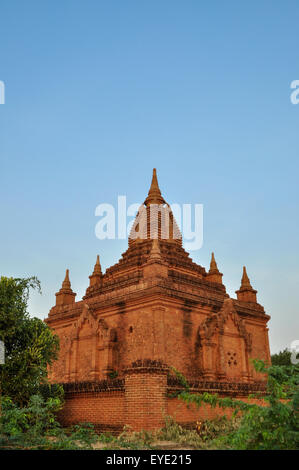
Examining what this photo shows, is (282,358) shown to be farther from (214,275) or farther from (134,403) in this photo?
(134,403)

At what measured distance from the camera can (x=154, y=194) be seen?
94.5 feet

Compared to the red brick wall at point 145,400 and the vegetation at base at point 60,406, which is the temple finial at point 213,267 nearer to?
the vegetation at base at point 60,406

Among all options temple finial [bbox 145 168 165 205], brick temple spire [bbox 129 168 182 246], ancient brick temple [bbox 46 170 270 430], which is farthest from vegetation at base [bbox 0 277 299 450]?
temple finial [bbox 145 168 165 205]

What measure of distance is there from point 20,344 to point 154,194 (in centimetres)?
1571

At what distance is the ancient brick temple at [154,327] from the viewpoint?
17094 mm

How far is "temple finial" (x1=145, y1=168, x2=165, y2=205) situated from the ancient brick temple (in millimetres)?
1218

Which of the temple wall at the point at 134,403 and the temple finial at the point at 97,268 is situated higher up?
the temple finial at the point at 97,268

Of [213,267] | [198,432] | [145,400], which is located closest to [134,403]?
[145,400]

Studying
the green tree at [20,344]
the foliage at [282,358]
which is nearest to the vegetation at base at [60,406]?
the green tree at [20,344]

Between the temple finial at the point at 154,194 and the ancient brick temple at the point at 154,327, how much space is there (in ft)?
4.00

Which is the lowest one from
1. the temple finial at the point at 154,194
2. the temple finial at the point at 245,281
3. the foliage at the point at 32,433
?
the foliage at the point at 32,433

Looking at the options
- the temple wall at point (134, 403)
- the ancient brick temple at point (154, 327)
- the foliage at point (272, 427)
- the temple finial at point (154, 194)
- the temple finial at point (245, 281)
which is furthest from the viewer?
the temple finial at point (154, 194)

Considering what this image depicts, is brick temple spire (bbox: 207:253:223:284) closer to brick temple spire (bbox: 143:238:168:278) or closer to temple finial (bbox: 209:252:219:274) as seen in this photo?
temple finial (bbox: 209:252:219:274)

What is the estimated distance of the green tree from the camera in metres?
14.6
